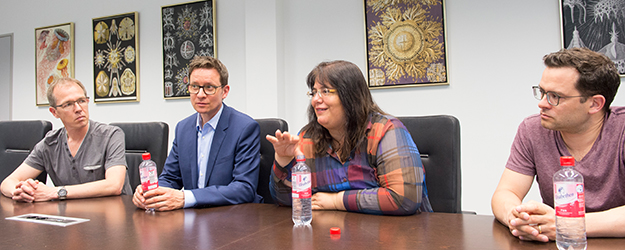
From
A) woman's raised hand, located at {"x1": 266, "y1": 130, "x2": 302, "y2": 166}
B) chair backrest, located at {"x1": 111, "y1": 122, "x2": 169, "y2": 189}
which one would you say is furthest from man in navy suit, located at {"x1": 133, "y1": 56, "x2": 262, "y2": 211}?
woman's raised hand, located at {"x1": 266, "y1": 130, "x2": 302, "y2": 166}

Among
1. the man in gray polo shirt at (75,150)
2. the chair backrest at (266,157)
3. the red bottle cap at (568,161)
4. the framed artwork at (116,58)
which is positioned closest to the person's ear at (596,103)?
the red bottle cap at (568,161)

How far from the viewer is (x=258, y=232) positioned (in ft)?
3.98

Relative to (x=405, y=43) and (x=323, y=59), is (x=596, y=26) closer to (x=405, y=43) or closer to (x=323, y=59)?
(x=405, y=43)

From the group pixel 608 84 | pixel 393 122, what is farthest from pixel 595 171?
pixel 393 122

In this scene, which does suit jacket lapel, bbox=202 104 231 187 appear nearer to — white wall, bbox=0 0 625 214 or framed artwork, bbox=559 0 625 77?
white wall, bbox=0 0 625 214

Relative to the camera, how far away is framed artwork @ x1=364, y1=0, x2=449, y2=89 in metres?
3.33

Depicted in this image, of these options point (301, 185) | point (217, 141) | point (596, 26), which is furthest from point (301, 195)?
point (596, 26)

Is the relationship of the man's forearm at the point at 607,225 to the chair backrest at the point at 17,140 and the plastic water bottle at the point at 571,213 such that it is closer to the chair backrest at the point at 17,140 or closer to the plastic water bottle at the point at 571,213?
the plastic water bottle at the point at 571,213

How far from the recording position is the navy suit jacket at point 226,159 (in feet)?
6.04

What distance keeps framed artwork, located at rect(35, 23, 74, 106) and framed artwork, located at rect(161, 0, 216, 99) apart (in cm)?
142

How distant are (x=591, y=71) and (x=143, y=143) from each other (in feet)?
7.18

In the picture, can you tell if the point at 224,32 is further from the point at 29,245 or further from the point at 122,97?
the point at 29,245

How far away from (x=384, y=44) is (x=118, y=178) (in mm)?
2425

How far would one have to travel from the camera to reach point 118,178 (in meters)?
2.05
